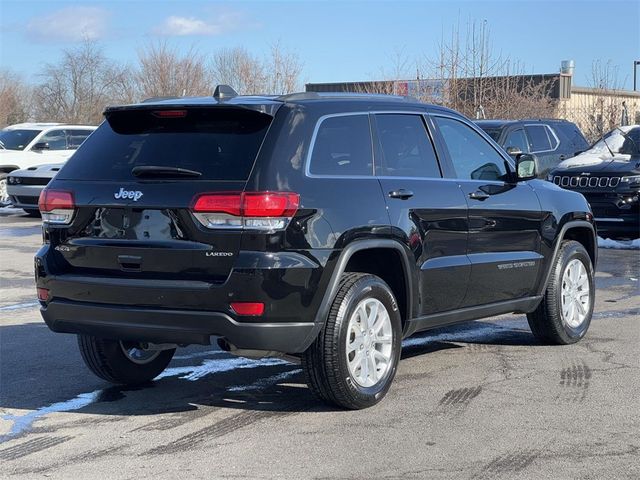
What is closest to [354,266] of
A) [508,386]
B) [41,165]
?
[508,386]

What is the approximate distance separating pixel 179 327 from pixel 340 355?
3.02ft

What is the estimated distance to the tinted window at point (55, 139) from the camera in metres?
22.0

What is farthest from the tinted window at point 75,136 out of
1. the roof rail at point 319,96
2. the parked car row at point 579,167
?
the roof rail at point 319,96

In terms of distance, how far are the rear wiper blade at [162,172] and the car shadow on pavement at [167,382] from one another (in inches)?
56.2

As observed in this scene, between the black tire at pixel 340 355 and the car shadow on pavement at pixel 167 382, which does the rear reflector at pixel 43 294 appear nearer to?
the car shadow on pavement at pixel 167 382

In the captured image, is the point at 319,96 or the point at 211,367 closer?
the point at 319,96

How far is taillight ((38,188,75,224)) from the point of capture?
5.80m

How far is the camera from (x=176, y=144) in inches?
225

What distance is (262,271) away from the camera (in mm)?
5215

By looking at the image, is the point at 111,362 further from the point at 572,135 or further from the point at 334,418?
the point at 572,135

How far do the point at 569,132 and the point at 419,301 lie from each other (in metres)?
11.9

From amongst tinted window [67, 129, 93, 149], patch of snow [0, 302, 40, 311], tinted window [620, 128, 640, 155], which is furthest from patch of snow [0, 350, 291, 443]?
tinted window [67, 129, 93, 149]

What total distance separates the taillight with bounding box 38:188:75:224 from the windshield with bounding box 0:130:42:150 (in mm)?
16910

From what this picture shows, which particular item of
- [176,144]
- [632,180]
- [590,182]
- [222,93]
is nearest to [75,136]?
[590,182]
